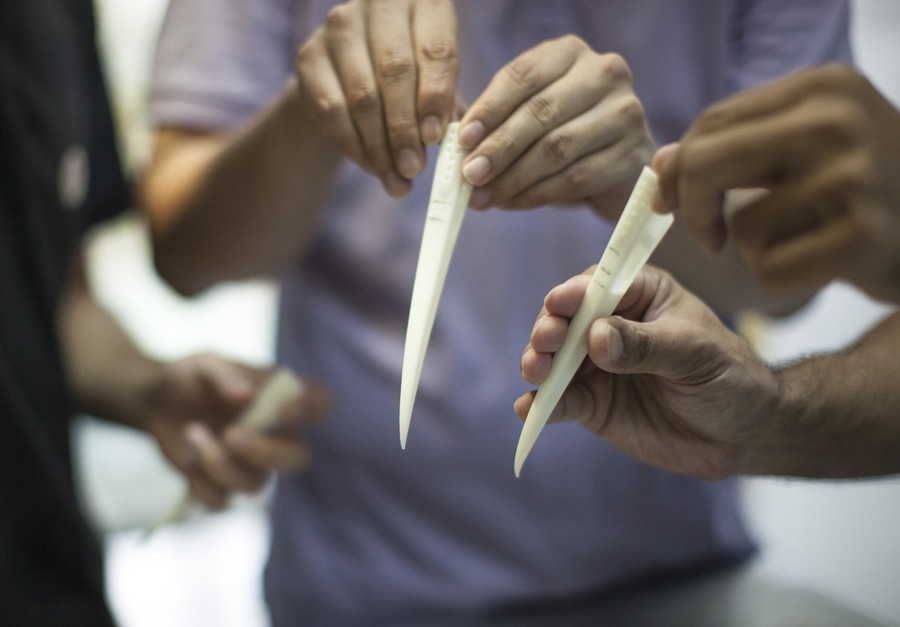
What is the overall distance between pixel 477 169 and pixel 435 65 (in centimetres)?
6

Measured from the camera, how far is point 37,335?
0.62 meters

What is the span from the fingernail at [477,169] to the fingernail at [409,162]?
0.10ft

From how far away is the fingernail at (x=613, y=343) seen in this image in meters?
0.25

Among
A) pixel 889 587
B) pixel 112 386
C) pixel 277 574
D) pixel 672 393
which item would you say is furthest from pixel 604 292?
pixel 112 386

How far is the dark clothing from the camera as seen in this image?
23.0 inches

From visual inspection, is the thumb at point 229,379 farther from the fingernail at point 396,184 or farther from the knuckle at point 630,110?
the knuckle at point 630,110

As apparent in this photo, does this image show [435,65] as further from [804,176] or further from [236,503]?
[236,503]

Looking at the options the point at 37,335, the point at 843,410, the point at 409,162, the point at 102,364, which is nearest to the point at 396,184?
the point at 409,162

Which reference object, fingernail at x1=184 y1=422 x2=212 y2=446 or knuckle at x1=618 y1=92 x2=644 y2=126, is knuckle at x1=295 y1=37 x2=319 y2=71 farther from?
fingernail at x1=184 y1=422 x2=212 y2=446

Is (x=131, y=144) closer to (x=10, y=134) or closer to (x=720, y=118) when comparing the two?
(x=10, y=134)

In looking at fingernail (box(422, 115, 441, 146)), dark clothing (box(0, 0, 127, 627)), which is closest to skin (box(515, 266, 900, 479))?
fingernail (box(422, 115, 441, 146))

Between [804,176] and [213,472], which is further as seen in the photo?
[213,472]

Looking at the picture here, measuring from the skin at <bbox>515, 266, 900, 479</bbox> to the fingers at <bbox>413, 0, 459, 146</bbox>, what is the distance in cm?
11

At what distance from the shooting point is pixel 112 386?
0.75m
